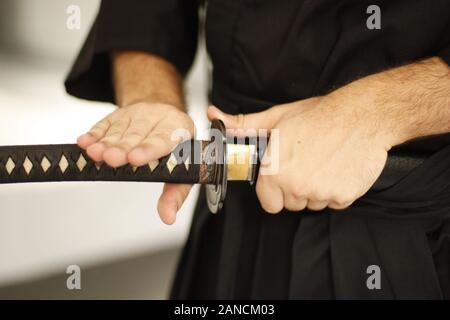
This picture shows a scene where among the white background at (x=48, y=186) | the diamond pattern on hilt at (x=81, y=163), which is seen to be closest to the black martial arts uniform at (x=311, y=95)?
the diamond pattern on hilt at (x=81, y=163)

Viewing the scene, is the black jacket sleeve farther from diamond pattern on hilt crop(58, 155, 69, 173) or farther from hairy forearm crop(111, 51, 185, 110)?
diamond pattern on hilt crop(58, 155, 69, 173)

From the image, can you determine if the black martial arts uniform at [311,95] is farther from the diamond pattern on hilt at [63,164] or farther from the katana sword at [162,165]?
the diamond pattern on hilt at [63,164]

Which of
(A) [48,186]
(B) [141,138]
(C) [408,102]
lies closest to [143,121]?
(B) [141,138]

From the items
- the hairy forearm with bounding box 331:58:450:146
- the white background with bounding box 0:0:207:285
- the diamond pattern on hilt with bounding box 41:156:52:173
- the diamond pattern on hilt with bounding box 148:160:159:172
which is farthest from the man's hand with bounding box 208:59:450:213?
the white background with bounding box 0:0:207:285

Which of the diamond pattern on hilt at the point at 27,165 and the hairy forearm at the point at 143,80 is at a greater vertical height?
the hairy forearm at the point at 143,80

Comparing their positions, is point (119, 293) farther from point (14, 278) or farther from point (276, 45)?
point (276, 45)

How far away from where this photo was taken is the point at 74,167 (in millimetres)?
511

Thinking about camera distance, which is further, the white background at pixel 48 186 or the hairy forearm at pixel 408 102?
the white background at pixel 48 186

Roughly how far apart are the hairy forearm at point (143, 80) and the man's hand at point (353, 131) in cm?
21

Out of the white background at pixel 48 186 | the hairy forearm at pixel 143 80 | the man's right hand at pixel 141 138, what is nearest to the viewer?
the man's right hand at pixel 141 138

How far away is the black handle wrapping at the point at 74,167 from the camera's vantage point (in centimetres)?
50

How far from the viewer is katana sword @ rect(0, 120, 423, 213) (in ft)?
1.65

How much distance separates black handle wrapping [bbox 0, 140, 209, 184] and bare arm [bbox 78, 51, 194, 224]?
0.6 inches

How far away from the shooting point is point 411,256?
0.59m
